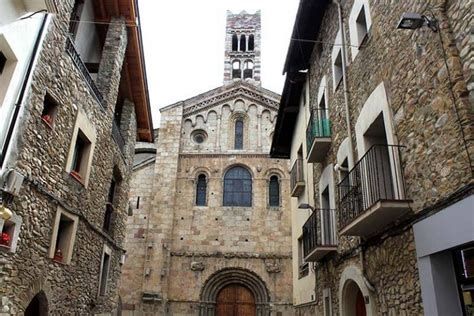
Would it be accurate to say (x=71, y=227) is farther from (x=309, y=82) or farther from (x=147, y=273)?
Answer: (x=147, y=273)

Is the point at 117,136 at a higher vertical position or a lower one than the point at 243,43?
lower

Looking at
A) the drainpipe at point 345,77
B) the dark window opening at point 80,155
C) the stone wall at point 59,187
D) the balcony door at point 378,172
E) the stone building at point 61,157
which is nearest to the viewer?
the balcony door at point 378,172

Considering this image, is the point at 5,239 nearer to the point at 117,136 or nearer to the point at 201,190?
the point at 117,136

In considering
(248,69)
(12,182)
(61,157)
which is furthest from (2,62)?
(248,69)

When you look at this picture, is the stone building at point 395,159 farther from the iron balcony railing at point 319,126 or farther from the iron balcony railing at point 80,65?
the iron balcony railing at point 80,65

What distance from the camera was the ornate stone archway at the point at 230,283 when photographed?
20484 mm

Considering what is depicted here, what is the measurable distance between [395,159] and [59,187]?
A: 625 cm

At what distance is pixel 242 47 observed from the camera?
34.5m

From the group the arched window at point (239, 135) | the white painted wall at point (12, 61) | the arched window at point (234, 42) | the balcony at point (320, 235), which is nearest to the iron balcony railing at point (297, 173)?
the balcony at point (320, 235)

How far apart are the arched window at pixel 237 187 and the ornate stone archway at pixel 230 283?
12.2ft

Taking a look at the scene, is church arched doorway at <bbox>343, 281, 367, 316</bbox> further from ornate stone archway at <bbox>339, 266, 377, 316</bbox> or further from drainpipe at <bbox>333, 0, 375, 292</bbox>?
drainpipe at <bbox>333, 0, 375, 292</bbox>

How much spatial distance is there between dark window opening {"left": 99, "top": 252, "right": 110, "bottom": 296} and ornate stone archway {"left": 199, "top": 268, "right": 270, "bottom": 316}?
9.65 metres

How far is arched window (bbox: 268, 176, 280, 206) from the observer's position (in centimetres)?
2269

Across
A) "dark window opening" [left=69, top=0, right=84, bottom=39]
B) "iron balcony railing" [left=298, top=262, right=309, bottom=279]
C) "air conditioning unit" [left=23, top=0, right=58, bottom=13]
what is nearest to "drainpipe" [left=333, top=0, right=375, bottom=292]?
"iron balcony railing" [left=298, top=262, right=309, bottom=279]
